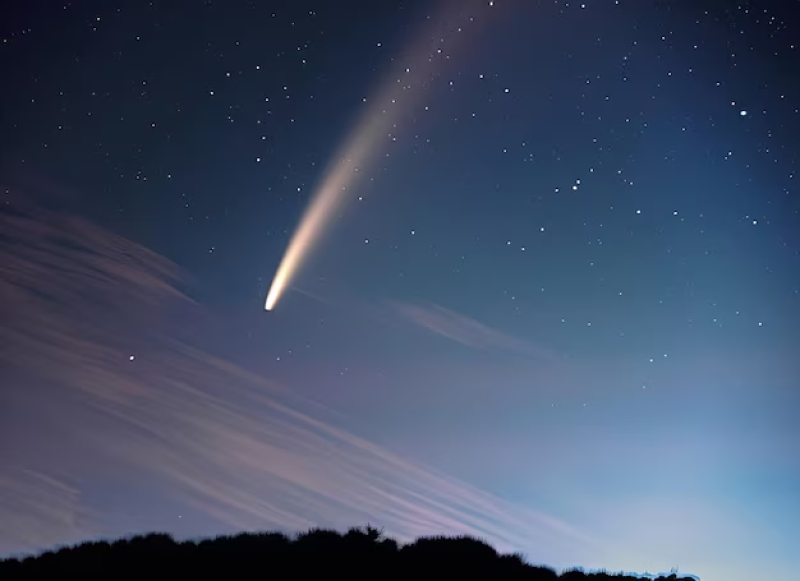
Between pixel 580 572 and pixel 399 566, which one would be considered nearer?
pixel 399 566

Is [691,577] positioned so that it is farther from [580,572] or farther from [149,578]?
[149,578]

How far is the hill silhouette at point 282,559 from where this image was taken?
14266mm

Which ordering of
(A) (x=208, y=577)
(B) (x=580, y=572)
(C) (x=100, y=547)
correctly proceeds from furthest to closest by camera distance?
(B) (x=580, y=572) → (C) (x=100, y=547) → (A) (x=208, y=577)

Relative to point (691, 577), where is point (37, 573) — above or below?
below

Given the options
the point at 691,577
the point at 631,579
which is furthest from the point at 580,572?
the point at 691,577

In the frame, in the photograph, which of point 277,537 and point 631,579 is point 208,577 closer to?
point 277,537

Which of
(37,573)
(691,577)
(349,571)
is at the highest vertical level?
(691,577)

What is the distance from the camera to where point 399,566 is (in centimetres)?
1481

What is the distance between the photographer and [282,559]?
14.6 metres

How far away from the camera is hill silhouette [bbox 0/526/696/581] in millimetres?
14266

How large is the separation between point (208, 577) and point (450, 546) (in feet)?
14.4

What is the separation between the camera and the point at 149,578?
46.0 ft

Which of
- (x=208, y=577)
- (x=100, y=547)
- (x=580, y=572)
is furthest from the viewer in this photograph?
(x=580, y=572)

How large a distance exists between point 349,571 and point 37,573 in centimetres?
519
